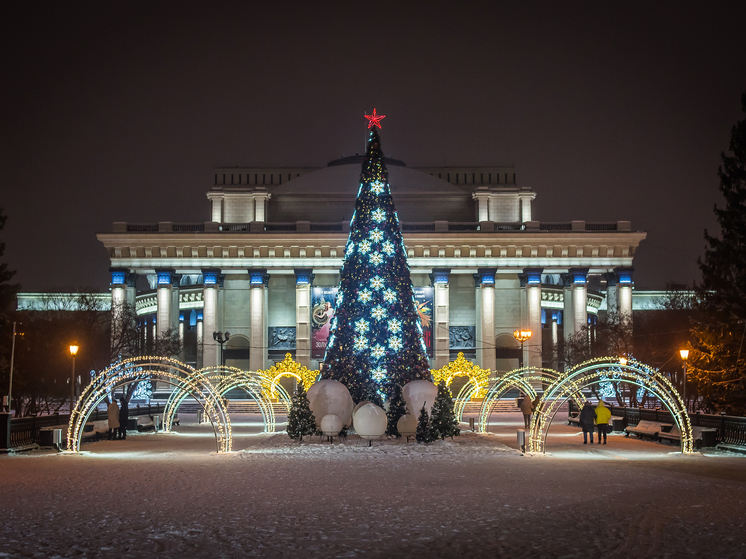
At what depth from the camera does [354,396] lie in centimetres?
2538

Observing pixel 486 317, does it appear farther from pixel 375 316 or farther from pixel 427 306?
pixel 375 316

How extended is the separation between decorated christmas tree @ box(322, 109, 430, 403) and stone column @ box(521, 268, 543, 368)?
4342 cm

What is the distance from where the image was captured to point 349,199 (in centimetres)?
7919

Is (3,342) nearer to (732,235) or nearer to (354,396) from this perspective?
(354,396)

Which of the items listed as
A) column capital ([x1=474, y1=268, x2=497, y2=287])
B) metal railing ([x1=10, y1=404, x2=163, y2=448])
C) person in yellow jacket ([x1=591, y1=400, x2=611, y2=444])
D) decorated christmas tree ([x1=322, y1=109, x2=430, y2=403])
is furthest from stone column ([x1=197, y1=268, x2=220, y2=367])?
person in yellow jacket ([x1=591, y1=400, x2=611, y2=444])

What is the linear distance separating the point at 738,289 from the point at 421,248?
45.0m

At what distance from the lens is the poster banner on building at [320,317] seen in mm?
69062

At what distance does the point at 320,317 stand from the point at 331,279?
18.9 ft

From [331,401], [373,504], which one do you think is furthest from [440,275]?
[373,504]

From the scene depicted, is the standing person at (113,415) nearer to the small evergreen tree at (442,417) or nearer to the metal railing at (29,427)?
the metal railing at (29,427)

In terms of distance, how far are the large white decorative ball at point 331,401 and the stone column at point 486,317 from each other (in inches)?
1807

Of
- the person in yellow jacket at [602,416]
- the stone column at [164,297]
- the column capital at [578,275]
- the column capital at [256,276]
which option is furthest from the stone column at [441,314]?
the person in yellow jacket at [602,416]

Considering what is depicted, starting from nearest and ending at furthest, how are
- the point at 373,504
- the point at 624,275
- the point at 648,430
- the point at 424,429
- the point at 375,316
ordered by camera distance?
the point at 373,504 → the point at 424,429 → the point at 375,316 → the point at 648,430 → the point at 624,275

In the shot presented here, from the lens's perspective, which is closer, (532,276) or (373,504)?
(373,504)
